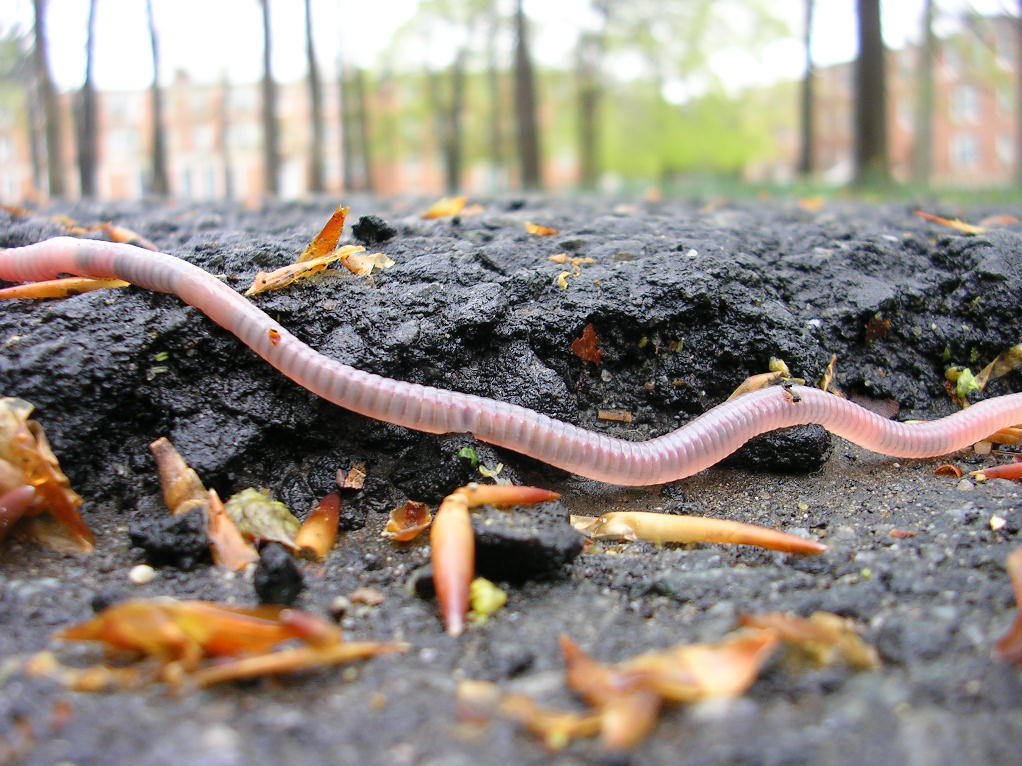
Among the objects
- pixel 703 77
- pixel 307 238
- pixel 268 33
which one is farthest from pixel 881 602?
pixel 703 77

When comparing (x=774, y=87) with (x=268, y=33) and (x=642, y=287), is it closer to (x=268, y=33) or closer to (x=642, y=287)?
(x=268, y=33)

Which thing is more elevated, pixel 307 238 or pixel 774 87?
pixel 774 87

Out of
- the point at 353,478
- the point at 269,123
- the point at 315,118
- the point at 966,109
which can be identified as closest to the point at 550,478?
the point at 353,478

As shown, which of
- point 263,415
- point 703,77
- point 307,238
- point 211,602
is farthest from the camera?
point 703,77

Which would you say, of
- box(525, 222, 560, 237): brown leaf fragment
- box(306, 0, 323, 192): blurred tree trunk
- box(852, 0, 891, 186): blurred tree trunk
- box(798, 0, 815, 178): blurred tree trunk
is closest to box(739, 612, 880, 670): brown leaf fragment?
box(525, 222, 560, 237): brown leaf fragment

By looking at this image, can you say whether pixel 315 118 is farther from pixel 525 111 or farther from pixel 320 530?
pixel 320 530

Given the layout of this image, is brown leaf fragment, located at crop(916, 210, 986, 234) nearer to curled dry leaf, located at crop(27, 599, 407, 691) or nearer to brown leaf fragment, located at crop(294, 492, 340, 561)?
brown leaf fragment, located at crop(294, 492, 340, 561)
